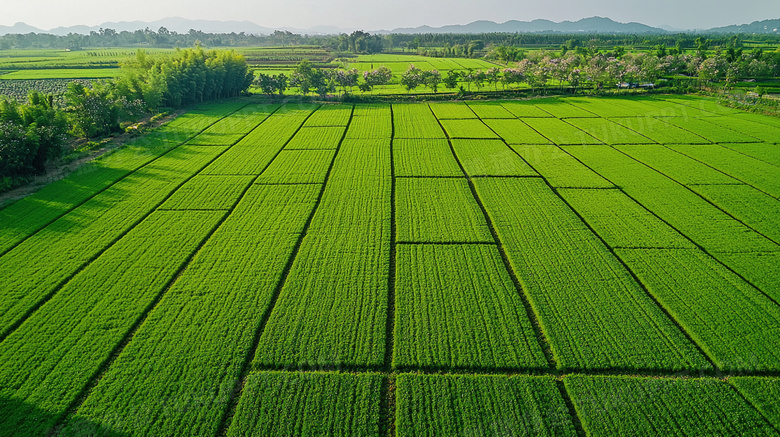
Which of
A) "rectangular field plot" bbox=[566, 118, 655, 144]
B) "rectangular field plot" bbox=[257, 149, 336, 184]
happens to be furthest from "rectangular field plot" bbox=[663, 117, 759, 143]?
"rectangular field plot" bbox=[257, 149, 336, 184]

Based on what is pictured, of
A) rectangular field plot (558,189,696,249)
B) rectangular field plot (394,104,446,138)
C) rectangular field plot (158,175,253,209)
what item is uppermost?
rectangular field plot (394,104,446,138)

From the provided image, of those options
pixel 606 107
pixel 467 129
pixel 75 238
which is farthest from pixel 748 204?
pixel 75 238

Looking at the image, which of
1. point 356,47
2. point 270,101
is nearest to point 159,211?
point 270,101

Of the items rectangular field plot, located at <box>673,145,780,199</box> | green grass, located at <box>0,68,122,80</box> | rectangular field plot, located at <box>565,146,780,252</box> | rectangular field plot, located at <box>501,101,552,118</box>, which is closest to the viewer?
rectangular field plot, located at <box>565,146,780,252</box>

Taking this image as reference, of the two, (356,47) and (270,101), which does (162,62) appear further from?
(356,47)

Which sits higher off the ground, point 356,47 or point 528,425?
point 356,47

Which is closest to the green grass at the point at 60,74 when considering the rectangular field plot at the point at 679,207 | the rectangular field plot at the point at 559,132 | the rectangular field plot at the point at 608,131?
the rectangular field plot at the point at 559,132

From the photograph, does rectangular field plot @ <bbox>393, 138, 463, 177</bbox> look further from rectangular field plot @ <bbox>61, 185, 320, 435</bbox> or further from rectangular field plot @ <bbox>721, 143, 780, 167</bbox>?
rectangular field plot @ <bbox>721, 143, 780, 167</bbox>
